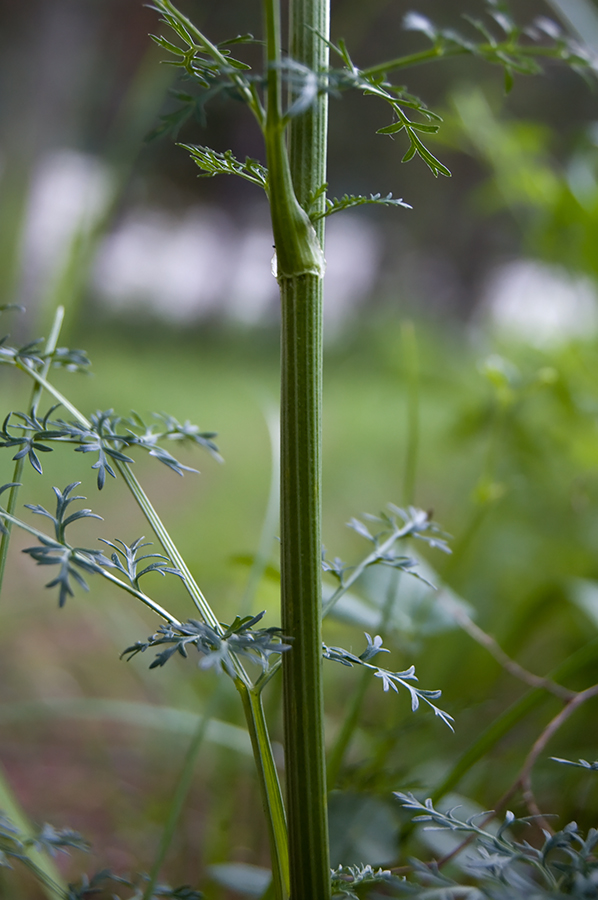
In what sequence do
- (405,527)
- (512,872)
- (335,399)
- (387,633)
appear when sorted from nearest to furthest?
(512,872), (405,527), (387,633), (335,399)

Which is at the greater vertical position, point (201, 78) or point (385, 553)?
point (201, 78)

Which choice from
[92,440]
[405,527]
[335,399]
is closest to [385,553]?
[405,527]

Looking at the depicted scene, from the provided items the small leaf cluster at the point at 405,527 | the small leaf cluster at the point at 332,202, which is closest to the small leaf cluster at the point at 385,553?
the small leaf cluster at the point at 405,527

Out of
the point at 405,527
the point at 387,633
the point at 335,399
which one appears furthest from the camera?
the point at 335,399

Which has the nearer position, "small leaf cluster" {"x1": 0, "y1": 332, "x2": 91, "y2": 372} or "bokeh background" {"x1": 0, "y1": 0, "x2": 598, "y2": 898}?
"small leaf cluster" {"x1": 0, "y1": 332, "x2": 91, "y2": 372}

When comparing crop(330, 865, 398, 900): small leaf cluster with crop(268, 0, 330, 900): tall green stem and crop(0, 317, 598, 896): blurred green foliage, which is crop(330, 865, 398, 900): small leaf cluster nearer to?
crop(268, 0, 330, 900): tall green stem

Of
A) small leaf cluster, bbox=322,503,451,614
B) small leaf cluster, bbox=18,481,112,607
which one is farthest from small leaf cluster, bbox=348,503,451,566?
small leaf cluster, bbox=18,481,112,607

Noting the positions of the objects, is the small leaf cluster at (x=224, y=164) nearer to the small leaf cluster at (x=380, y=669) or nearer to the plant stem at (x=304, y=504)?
the plant stem at (x=304, y=504)

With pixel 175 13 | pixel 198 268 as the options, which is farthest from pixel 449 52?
pixel 198 268

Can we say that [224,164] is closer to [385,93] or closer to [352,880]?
[385,93]
